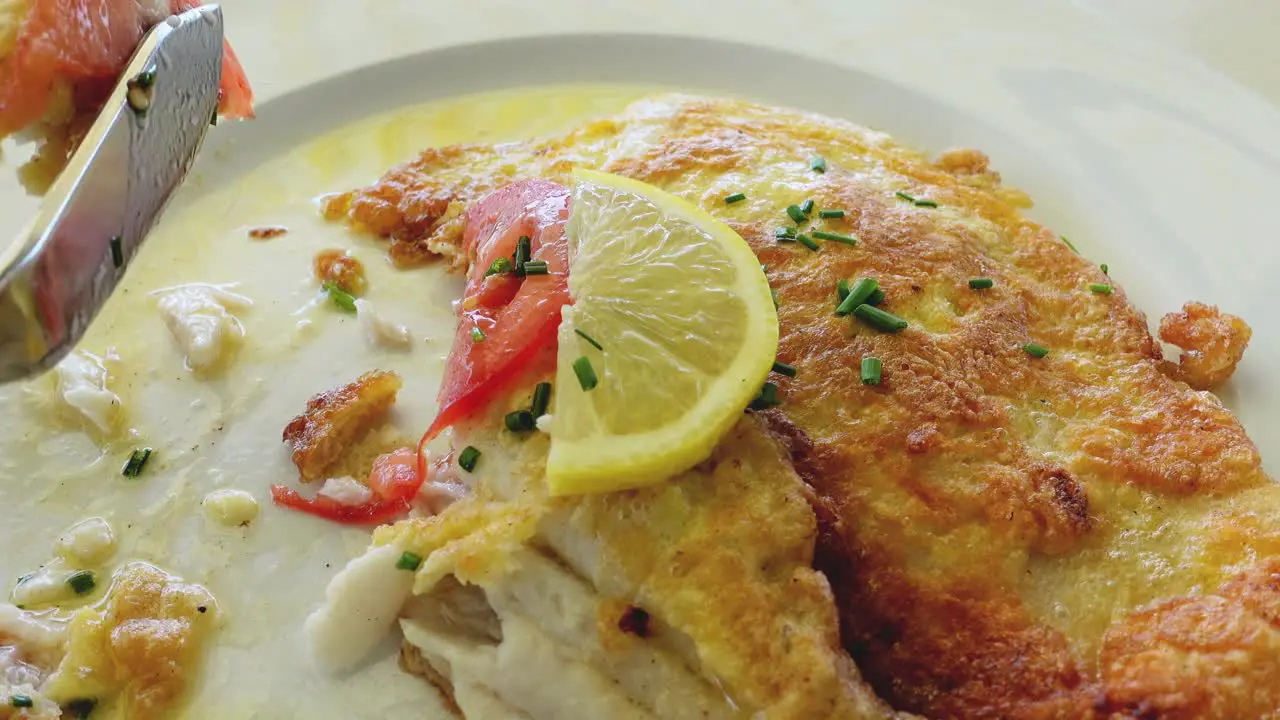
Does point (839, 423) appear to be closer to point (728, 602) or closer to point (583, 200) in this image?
point (728, 602)

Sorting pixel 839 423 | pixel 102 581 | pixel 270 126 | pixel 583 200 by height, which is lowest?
pixel 102 581

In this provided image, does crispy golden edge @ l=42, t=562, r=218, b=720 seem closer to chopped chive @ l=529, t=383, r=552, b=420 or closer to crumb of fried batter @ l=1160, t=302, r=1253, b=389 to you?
chopped chive @ l=529, t=383, r=552, b=420

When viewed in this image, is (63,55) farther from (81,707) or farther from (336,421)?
(81,707)

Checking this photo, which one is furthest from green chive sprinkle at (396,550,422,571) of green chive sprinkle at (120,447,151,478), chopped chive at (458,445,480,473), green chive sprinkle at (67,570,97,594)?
green chive sprinkle at (120,447,151,478)

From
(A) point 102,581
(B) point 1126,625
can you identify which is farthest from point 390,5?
(B) point 1126,625

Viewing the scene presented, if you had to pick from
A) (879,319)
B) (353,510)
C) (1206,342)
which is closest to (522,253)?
(353,510)

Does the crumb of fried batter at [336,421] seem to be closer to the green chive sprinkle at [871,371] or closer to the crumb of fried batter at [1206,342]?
the green chive sprinkle at [871,371]

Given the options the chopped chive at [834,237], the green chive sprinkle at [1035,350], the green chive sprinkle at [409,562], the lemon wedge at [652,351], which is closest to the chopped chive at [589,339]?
the lemon wedge at [652,351]
